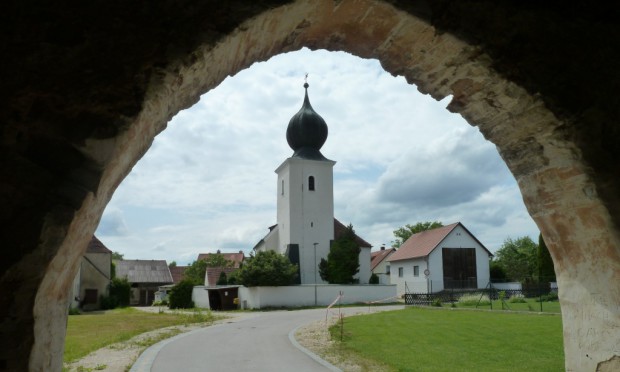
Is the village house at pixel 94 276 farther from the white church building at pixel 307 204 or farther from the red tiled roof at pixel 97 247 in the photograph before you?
the white church building at pixel 307 204

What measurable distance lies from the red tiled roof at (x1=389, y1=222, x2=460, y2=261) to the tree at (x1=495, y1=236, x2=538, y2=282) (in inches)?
521

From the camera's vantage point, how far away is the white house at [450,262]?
4307 cm

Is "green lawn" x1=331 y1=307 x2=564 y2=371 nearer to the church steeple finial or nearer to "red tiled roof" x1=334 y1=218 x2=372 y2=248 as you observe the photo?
"red tiled roof" x1=334 y1=218 x2=372 y2=248

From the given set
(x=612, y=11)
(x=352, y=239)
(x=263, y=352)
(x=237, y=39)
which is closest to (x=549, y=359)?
(x=263, y=352)

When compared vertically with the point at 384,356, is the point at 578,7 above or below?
above

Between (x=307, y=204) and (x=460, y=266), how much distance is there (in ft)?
45.1

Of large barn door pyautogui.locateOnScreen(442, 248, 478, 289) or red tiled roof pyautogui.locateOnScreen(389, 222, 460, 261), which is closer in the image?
large barn door pyautogui.locateOnScreen(442, 248, 478, 289)

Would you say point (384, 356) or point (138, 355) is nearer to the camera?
point (384, 356)

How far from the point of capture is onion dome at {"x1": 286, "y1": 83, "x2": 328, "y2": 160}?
151 ft

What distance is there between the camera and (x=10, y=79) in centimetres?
243

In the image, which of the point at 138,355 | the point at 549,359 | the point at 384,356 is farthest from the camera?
the point at 138,355

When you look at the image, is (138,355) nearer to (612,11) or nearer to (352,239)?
(612,11)

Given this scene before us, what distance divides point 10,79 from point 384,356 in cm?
1025

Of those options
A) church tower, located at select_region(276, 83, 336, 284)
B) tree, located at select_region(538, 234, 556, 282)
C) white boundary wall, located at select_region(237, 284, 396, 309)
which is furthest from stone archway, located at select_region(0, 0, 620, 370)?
church tower, located at select_region(276, 83, 336, 284)
